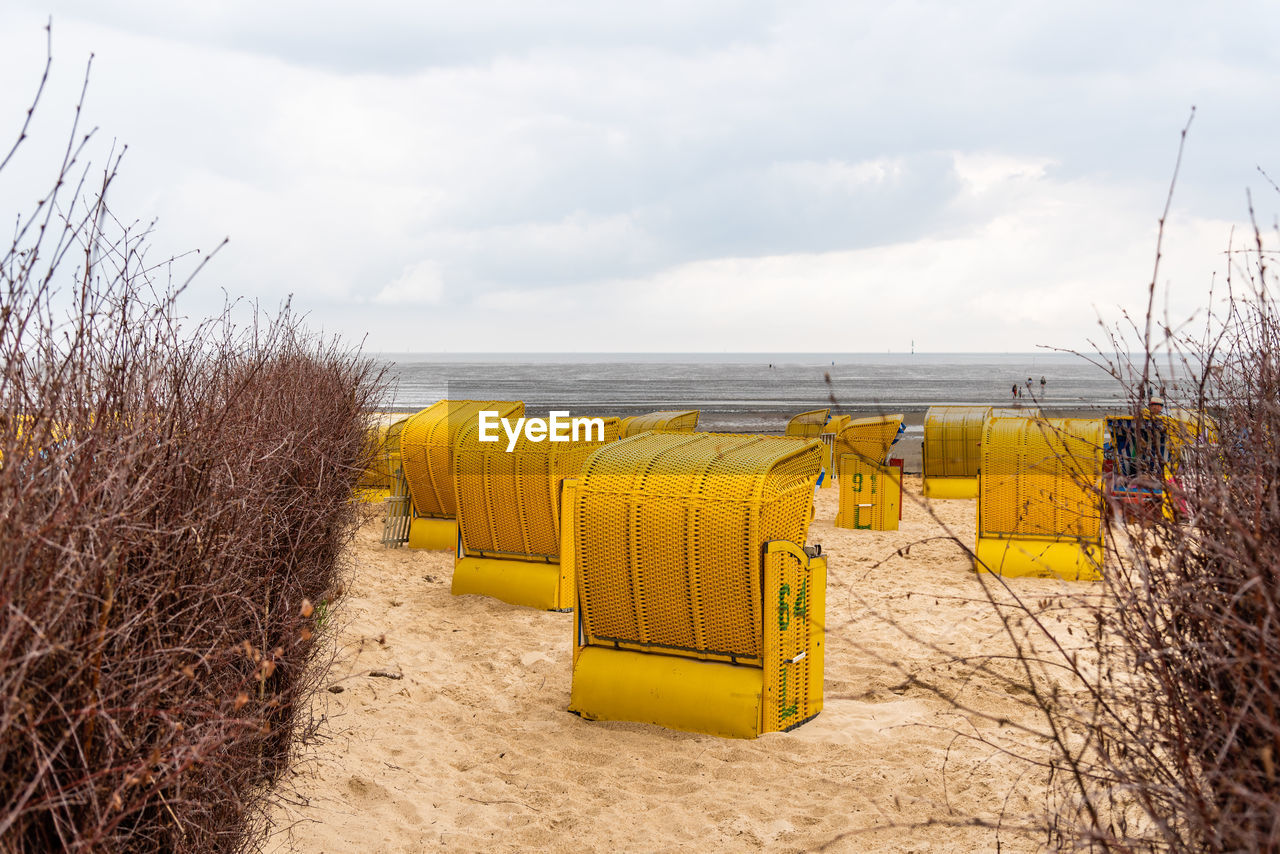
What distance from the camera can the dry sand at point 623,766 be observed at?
472cm

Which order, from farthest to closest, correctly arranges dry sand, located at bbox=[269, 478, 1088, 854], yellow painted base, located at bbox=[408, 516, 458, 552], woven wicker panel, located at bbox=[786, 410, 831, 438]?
1. woven wicker panel, located at bbox=[786, 410, 831, 438]
2. yellow painted base, located at bbox=[408, 516, 458, 552]
3. dry sand, located at bbox=[269, 478, 1088, 854]

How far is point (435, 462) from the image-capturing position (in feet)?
35.8

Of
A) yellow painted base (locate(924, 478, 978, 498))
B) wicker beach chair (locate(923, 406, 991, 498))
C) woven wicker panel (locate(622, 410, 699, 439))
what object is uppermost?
woven wicker panel (locate(622, 410, 699, 439))

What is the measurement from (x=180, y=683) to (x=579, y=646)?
340cm

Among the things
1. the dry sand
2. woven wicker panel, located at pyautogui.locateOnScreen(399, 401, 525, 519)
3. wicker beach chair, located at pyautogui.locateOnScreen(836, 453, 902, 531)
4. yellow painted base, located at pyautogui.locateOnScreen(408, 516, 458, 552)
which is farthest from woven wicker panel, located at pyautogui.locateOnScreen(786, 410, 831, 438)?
the dry sand

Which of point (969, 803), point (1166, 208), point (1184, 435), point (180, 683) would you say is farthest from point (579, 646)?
point (1166, 208)

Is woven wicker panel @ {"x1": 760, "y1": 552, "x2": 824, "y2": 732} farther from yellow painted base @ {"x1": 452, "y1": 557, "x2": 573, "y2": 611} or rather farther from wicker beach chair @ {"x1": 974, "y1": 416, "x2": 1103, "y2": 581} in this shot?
wicker beach chair @ {"x1": 974, "y1": 416, "x2": 1103, "y2": 581}

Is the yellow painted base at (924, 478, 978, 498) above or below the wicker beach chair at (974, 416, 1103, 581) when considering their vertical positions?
below

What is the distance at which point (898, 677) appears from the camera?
23.4 feet

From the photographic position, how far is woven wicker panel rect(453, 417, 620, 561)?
894 centimetres

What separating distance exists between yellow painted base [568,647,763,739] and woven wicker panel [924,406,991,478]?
12.1 metres

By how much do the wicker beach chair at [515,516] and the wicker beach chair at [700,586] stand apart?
114 inches

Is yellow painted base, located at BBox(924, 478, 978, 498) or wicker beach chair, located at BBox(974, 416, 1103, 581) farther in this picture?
yellow painted base, located at BBox(924, 478, 978, 498)

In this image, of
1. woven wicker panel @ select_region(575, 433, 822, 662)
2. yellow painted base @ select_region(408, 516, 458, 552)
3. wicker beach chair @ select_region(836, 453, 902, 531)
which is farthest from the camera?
wicker beach chair @ select_region(836, 453, 902, 531)
